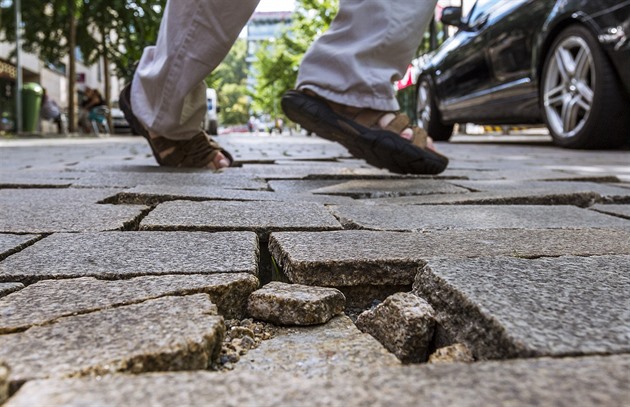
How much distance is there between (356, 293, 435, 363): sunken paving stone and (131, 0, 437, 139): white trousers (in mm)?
1656

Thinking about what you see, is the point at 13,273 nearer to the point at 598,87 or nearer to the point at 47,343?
the point at 47,343

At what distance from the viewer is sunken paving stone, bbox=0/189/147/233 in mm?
1555

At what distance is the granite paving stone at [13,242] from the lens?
128 cm

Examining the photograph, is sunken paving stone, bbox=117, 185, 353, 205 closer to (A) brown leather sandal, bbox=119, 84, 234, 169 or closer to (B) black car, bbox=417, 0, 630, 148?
(A) brown leather sandal, bbox=119, 84, 234, 169

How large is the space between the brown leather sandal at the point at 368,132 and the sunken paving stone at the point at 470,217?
0.67 m

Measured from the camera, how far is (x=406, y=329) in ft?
3.02

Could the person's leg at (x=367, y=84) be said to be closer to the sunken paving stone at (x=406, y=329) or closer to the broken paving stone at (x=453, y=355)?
the sunken paving stone at (x=406, y=329)

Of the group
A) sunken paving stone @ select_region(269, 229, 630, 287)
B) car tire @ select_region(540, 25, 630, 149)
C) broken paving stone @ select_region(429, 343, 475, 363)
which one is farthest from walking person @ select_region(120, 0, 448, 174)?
car tire @ select_region(540, 25, 630, 149)

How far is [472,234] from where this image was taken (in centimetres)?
150

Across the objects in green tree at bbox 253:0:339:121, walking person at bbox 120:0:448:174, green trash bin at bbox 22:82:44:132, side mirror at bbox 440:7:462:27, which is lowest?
green trash bin at bbox 22:82:44:132

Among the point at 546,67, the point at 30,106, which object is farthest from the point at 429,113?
the point at 30,106

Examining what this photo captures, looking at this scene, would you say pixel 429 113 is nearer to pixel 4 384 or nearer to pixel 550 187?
pixel 550 187

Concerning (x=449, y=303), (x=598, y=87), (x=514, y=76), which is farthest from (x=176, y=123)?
(x=514, y=76)

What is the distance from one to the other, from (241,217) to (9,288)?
737 mm
